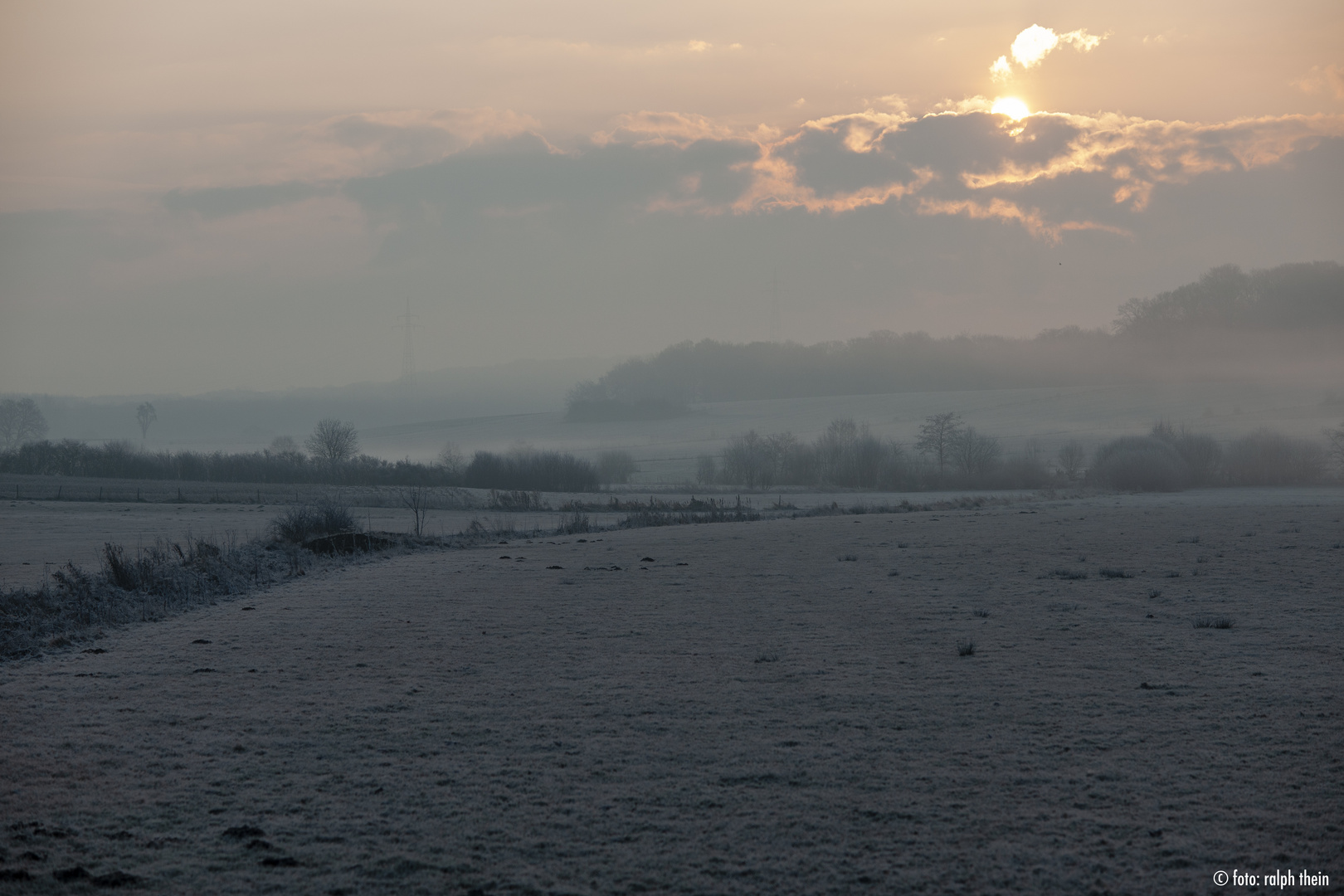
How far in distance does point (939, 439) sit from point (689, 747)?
323 ft

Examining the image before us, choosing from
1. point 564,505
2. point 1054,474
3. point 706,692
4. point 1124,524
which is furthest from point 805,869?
point 1054,474

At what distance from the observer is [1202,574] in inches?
854

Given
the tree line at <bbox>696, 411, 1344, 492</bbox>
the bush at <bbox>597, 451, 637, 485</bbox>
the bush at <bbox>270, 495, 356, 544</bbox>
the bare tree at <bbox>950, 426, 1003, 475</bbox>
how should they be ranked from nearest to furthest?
the bush at <bbox>270, 495, 356, 544</bbox> < the tree line at <bbox>696, 411, 1344, 492</bbox> < the bare tree at <bbox>950, 426, 1003, 475</bbox> < the bush at <bbox>597, 451, 637, 485</bbox>

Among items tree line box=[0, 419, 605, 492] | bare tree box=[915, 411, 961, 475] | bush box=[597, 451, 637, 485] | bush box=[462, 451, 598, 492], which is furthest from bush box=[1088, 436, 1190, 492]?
bush box=[597, 451, 637, 485]

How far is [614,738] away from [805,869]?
11.0ft

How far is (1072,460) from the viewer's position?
91.2 m

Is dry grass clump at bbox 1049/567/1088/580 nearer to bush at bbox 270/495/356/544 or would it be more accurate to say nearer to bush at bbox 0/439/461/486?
bush at bbox 270/495/356/544

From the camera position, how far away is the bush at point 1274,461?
79.8 metres

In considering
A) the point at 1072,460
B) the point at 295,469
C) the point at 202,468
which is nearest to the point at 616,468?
the point at 295,469

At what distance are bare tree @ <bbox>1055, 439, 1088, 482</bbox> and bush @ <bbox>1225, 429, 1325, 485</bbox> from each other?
1207cm

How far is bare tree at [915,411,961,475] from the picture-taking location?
336 feet

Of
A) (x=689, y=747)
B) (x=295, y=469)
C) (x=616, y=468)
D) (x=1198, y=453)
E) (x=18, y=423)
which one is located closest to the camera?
(x=689, y=747)

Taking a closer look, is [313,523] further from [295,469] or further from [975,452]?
[975,452]

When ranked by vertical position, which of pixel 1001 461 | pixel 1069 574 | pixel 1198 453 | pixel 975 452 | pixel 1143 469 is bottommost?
pixel 1069 574
